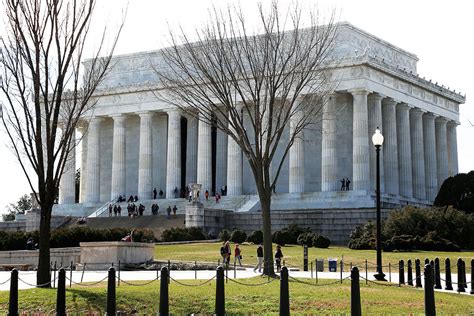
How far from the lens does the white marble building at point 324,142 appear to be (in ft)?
267

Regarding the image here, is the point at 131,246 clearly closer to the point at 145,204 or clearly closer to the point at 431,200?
the point at 145,204

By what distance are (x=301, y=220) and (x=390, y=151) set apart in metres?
17.9

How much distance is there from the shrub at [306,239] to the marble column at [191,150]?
34865 millimetres

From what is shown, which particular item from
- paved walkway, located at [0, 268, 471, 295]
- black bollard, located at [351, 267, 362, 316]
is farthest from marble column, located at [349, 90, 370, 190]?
black bollard, located at [351, 267, 362, 316]

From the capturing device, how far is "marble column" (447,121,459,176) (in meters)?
98.2

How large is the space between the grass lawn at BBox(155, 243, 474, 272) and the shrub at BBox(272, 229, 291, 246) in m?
1.69

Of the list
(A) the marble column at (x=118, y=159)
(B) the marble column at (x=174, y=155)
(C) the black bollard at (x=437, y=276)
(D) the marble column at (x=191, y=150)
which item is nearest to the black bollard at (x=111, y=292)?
(C) the black bollard at (x=437, y=276)

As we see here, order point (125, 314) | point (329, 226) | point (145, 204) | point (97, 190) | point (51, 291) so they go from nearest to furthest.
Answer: point (125, 314)
point (51, 291)
point (329, 226)
point (145, 204)
point (97, 190)

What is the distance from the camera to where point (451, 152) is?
9881 centimetres

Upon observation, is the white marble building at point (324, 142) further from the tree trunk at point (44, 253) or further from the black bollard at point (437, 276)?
the tree trunk at point (44, 253)

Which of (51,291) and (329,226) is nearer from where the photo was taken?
(51,291)

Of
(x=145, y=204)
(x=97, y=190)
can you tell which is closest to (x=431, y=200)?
(x=145, y=204)

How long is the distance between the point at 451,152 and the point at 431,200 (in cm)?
1019

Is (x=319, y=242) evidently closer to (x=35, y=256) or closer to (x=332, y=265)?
(x=332, y=265)
